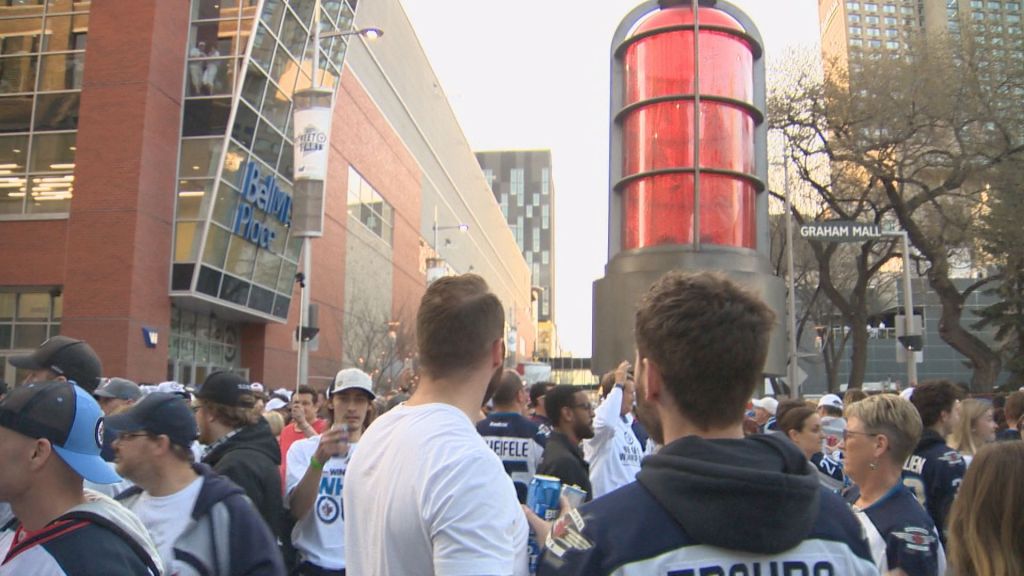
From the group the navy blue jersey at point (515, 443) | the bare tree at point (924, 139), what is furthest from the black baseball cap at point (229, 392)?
the bare tree at point (924, 139)

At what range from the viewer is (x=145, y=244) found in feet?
73.0

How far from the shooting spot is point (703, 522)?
1.72 metres

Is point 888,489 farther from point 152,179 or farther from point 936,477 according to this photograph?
point 152,179

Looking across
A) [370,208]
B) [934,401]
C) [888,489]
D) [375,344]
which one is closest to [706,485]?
[888,489]

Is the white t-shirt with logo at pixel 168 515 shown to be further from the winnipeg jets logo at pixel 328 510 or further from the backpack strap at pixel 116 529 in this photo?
the winnipeg jets logo at pixel 328 510

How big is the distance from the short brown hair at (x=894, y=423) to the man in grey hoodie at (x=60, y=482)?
10.5ft

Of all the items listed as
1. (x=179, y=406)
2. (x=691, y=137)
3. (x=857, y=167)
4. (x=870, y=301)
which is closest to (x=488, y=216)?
(x=870, y=301)

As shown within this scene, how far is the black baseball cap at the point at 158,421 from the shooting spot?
3.55 meters

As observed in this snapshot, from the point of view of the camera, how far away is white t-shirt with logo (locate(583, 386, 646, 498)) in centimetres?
626

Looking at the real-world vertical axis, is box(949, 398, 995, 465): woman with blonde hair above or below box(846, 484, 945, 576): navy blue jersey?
above

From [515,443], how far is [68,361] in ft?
11.1

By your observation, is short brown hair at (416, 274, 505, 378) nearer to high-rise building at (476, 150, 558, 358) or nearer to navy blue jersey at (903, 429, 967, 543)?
navy blue jersey at (903, 429, 967, 543)

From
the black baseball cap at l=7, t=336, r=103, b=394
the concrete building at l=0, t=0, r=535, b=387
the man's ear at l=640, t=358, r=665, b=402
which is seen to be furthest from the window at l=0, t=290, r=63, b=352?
the man's ear at l=640, t=358, r=665, b=402

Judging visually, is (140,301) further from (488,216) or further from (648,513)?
(488,216)
